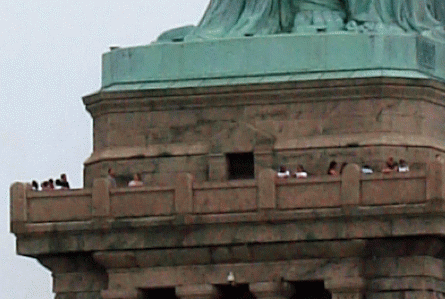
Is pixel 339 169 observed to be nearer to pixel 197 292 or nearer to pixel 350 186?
pixel 350 186

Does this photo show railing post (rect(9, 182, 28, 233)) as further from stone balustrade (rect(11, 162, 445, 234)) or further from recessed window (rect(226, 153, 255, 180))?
recessed window (rect(226, 153, 255, 180))

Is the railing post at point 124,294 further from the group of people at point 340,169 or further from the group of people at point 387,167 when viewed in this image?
the group of people at point 387,167

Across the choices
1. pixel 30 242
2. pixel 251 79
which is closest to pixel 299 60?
pixel 251 79

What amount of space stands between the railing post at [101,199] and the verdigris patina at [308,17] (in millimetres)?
3832

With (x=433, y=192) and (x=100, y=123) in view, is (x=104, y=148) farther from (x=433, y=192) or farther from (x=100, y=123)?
(x=433, y=192)

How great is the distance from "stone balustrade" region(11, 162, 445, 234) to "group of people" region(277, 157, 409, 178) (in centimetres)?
41

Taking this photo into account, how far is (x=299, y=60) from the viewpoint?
81500 millimetres

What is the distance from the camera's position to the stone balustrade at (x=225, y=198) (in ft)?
261

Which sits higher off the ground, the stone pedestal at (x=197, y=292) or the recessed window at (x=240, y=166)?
the recessed window at (x=240, y=166)

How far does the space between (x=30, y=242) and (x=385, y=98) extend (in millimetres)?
7701

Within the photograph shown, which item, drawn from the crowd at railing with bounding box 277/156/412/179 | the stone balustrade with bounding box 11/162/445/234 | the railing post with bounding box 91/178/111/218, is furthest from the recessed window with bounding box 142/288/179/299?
the crowd at railing with bounding box 277/156/412/179

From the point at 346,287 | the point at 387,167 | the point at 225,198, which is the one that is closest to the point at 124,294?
the point at 225,198

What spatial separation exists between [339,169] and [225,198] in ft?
7.64

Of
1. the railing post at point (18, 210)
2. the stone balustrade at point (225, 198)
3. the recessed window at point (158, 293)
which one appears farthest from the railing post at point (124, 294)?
the railing post at point (18, 210)
